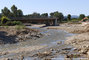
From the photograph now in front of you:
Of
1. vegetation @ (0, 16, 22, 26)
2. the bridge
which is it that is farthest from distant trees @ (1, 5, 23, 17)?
vegetation @ (0, 16, 22, 26)

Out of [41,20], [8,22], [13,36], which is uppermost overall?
[8,22]

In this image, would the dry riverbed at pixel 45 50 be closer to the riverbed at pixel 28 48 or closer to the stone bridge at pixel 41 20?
the riverbed at pixel 28 48

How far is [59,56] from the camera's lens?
16.9 metres

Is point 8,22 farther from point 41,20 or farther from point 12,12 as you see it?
point 12,12

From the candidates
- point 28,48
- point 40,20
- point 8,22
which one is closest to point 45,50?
point 28,48

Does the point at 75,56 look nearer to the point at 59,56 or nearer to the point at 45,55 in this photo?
the point at 59,56

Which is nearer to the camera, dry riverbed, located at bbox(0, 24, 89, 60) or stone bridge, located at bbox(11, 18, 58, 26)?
dry riverbed, located at bbox(0, 24, 89, 60)

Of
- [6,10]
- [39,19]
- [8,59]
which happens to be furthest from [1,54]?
[6,10]

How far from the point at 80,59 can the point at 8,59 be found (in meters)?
7.37

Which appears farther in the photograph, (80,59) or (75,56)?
(75,56)

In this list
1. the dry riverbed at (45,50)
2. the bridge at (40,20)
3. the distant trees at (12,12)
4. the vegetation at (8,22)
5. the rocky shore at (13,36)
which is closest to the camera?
the dry riverbed at (45,50)

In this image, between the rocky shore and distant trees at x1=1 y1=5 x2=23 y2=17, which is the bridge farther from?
the rocky shore

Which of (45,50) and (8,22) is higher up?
(8,22)

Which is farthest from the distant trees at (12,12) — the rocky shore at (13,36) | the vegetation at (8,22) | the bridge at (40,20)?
the rocky shore at (13,36)
